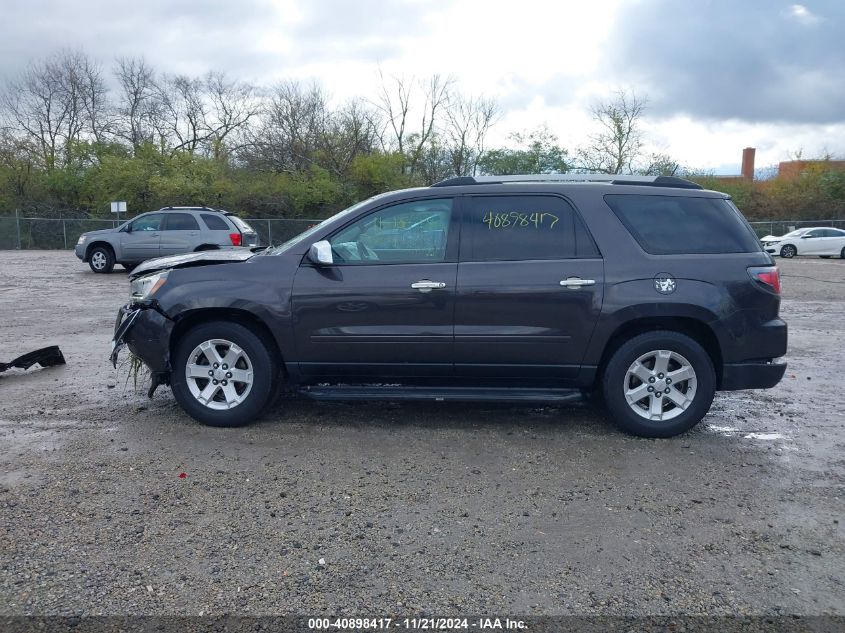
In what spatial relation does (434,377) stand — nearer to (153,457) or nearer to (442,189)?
(442,189)

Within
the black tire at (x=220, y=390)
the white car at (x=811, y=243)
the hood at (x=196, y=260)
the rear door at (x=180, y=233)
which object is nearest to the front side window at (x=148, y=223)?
the rear door at (x=180, y=233)

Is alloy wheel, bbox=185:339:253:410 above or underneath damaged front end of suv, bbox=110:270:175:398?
underneath

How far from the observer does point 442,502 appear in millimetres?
3996

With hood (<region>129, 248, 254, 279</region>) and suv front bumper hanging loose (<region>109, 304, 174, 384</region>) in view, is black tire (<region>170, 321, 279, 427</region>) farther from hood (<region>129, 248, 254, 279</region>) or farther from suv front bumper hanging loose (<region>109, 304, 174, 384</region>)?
hood (<region>129, 248, 254, 279</region>)

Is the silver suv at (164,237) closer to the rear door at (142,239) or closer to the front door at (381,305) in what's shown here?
the rear door at (142,239)

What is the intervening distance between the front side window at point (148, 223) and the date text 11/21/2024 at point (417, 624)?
17.5 metres

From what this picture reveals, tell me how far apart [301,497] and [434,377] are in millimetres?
1556

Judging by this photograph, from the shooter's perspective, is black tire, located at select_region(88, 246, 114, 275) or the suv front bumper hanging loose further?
black tire, located at select_region(88, 246, 114, 275)

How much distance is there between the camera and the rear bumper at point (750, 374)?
5.04 m

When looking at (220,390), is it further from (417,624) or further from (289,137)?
(289,137)

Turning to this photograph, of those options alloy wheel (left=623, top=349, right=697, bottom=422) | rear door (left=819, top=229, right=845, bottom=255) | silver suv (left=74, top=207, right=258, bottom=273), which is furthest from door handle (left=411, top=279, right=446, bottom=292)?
rear door (left=819, top=229, right=845, bottom=255)

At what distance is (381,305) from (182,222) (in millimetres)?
14751

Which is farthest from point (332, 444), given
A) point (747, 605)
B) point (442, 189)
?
point (747, 605)

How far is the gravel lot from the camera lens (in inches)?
121
